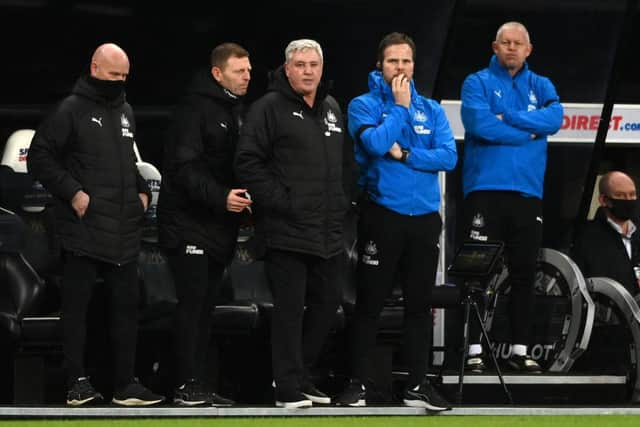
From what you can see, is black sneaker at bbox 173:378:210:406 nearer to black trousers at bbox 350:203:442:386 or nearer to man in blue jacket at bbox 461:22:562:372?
black trousers at bbox 350:203:442:386

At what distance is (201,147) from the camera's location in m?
7.36

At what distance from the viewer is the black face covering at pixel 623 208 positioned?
9.19m

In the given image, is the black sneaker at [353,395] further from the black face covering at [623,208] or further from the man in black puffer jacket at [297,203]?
the black face covering at [623,208]

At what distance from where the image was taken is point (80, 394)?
23.0 ft

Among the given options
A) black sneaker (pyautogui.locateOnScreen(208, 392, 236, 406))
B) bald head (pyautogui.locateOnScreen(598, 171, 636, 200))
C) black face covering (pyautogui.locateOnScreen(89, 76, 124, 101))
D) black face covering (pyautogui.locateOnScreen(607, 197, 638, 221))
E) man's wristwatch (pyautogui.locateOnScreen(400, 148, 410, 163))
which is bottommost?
black sneaker (pyautogui.locateOnScreen(208, 392, 236, 406))

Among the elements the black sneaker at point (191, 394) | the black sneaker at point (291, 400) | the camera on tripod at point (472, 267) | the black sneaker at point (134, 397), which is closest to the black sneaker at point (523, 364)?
the camera on tripod at point (472, 267)

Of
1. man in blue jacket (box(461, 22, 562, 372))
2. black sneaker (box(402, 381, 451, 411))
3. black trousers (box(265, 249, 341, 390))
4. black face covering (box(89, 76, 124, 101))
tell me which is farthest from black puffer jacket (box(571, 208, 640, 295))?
black face covering (box(89, 76, 124, 101))

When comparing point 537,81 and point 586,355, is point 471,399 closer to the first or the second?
point 586,355

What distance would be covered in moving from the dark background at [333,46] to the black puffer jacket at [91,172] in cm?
238

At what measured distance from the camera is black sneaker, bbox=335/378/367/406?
7340 mm

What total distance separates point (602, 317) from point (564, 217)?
241cm

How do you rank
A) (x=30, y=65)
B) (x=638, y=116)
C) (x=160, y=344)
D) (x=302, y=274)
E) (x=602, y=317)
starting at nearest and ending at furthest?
1. (x=302, y=274)
2. (x=160, y=344)
3. (x=602, y=317)
4. (x=30, y=65)
5. (x=638, y=116)

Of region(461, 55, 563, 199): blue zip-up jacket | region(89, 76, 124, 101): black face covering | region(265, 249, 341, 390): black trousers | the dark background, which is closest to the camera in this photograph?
region(265, 249, 341, 390): black trousers

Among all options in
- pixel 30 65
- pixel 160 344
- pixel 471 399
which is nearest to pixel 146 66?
pixel 30 65
